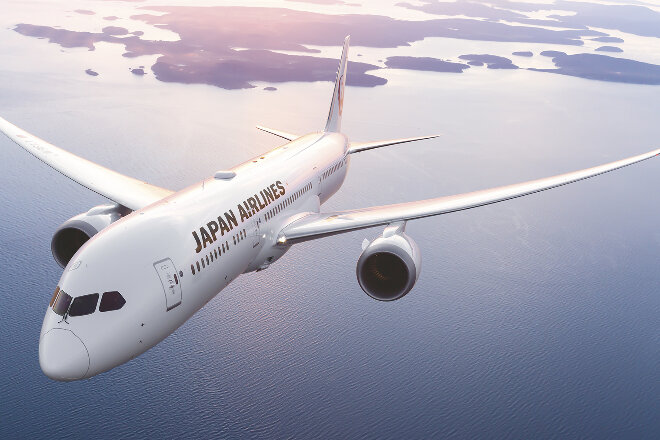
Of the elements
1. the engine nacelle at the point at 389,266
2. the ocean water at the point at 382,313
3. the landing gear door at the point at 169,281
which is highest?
the landing gear door at the point at 169,281

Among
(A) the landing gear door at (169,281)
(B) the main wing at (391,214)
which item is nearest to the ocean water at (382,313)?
(B) the main wing at (391,214)

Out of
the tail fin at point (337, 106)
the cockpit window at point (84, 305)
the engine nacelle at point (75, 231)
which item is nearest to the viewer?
the cockpit window at point (84, 305)

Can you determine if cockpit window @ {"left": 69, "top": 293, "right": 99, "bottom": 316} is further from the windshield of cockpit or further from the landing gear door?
the landing gear door

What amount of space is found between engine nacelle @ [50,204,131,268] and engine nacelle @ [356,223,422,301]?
13.6m

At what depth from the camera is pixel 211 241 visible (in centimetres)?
2445

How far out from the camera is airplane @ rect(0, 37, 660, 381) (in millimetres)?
19406

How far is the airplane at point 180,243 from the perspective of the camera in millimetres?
19406

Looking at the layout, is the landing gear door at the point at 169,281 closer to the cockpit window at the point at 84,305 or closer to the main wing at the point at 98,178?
the cockpit window at the point at 84,305

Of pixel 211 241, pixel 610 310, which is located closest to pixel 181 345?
pixel 211 241

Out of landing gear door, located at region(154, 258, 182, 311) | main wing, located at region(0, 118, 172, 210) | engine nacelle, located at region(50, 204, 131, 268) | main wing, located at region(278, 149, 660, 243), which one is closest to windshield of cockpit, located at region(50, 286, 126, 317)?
landing gear door, located at region(154, 258, 182, 311)

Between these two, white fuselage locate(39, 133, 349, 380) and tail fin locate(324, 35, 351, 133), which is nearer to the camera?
white fuselage locate(39, 133, 349, 380)

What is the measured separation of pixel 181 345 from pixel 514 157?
93.9 metres

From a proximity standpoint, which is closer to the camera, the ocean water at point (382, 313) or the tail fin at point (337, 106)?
the tail fin at point (337, 106)

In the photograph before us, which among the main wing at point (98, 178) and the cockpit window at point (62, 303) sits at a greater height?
the cockpit window at point (62, 303)
